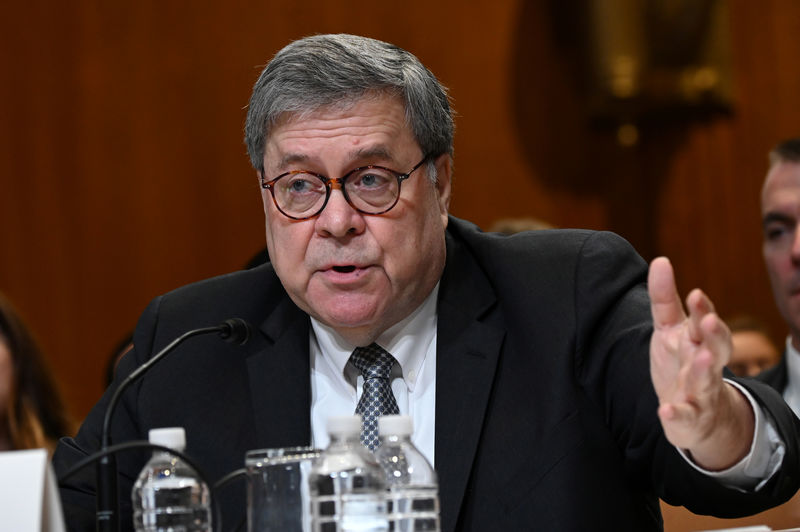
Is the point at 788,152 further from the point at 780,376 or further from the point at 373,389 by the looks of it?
the point at 373,389

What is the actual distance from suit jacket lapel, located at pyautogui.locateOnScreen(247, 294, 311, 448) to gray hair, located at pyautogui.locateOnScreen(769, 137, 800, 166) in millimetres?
1995

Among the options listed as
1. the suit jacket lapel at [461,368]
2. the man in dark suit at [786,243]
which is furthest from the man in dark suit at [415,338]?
the man in dark suit at [786,243]

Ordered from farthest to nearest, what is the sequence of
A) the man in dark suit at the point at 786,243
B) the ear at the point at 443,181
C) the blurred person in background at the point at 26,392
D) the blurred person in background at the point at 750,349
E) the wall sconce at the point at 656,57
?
1. the wall sconce at the point at 656,57
2. the blurred person in background at the point at 750,349
3. the blurred person in background at the point at 26,392
4. the man in dark suit at the point at 786,243
5. the ear at the point at 443,181

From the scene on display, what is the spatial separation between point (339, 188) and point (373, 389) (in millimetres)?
444

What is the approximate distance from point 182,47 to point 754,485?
4.25 meters

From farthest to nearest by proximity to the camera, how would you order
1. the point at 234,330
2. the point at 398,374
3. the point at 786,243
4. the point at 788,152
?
1. the point at 788,152
2. the point at 786,243
3. the point at 398,374
4. the point at 234,330

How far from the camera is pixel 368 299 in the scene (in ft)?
7.59

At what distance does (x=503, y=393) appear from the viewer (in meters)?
2.33

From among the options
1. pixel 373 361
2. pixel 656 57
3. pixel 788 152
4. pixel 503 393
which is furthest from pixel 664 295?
pixel 656 57

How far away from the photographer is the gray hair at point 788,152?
3776 mm

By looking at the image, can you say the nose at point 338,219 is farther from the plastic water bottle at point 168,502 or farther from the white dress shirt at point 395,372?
the plastic water bottle at point 168,502

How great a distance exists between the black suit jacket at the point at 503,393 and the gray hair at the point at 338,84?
0.36 meters

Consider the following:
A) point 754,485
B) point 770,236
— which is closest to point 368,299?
point 754,485

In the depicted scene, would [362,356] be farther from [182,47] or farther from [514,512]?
[182,47]
